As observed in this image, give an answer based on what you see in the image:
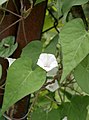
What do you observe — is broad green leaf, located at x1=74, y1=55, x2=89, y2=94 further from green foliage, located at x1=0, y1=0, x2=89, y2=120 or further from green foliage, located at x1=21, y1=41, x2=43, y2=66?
green foliage, located at x1=21, y1=41, x2=43, y2=66

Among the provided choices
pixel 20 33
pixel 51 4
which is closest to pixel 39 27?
pixel 20 33

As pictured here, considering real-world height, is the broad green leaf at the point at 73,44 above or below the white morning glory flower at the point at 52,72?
above

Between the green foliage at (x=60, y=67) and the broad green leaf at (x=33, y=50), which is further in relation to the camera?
the broad green leaf at (x=33, y=50)

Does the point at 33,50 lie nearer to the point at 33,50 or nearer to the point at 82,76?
the point at 33,50

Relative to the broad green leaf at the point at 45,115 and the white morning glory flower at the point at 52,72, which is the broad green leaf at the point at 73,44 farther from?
the broad green leaf at the point at 45,115

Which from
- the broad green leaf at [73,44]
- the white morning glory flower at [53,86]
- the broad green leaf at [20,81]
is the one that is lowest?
the white morning glory flower at [53,86]

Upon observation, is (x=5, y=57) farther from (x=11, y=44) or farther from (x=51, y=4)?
(x=51, y=4)

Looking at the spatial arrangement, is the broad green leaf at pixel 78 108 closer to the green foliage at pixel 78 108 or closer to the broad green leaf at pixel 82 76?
the green foliage at pixel 78 108

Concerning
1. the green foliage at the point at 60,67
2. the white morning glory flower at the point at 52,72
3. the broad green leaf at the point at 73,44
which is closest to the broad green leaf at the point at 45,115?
the green foliage at the point at 60,67
